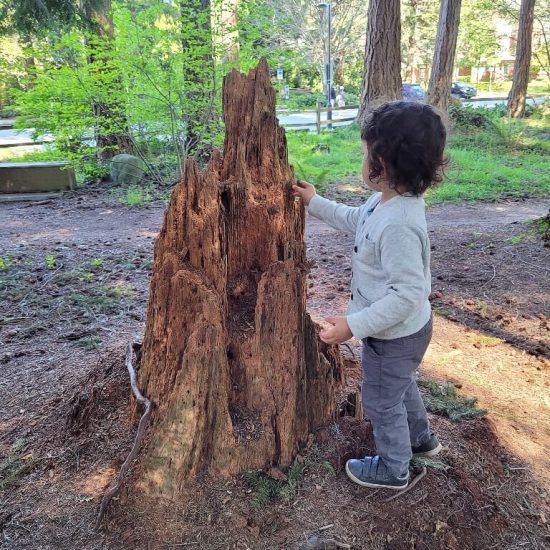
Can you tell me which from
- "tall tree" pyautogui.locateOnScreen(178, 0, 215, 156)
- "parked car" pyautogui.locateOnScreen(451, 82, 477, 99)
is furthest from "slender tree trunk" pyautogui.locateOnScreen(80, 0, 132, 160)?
"parked car" pyautogui.locateOnScreen(451, 82, 477, 99)

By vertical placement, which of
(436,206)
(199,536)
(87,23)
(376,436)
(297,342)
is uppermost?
(87,23)

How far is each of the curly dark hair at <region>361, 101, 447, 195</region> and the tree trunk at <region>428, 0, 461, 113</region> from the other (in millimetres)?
13872

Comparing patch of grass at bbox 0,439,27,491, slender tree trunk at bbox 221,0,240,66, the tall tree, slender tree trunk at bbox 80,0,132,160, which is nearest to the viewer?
patch of grass at bbox 0,439,27,491

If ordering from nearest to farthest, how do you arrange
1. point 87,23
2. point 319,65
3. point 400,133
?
point 400,133
point 87,23
point 319,65

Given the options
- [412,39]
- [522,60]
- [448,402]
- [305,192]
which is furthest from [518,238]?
[412,39]

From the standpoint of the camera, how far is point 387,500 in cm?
218

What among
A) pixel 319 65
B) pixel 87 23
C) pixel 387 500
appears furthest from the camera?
pixel 319 65

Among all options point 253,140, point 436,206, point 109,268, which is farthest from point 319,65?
point 253,140

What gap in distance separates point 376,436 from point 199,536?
827 millimetres

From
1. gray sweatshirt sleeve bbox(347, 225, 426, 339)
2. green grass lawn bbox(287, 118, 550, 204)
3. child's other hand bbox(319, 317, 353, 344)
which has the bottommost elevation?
green grass lawn bbox(287, 118, 550, 204)

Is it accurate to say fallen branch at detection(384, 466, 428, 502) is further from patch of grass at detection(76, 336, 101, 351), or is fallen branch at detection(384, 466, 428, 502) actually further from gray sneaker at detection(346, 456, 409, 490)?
patch of grass at detection(76, 336, 101, 351)

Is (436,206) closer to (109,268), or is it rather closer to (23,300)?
(109,268)

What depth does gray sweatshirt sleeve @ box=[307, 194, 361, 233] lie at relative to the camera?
2374mm

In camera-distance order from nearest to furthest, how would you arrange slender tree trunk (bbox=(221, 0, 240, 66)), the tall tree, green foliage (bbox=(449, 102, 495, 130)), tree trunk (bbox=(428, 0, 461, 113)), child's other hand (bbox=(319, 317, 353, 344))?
child's other hand (bbox=(319, 317, 353, 344))
the tall tree
slender tree trunk (bbox=(221, 0, 240, 66))
tree trunk (bbox=(428, 0, 461, 113))
green foliage (bbox=(449, 102, 495, 130))
